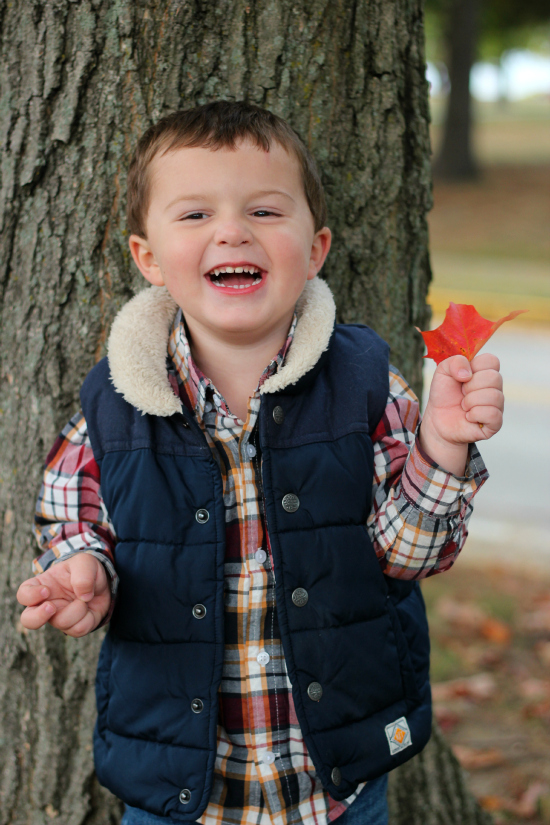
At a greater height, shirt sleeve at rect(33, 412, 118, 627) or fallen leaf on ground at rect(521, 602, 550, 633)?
shirt sleeve at rect(33, 412, 118, 627)

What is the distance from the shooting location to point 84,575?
4.86 feet

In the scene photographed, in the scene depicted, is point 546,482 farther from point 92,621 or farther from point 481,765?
point 92,621

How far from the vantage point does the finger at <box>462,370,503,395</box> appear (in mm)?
1421

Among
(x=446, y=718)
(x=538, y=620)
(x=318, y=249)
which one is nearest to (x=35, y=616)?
(x=318, y=249)

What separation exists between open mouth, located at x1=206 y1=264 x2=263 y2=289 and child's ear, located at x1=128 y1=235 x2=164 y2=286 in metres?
0.20

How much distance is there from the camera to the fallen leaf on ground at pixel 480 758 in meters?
2.80

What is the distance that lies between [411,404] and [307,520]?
354mm

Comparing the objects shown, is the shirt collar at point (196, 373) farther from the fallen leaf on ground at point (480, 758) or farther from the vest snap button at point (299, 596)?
the fallen leaf on ground at point (480, 758)

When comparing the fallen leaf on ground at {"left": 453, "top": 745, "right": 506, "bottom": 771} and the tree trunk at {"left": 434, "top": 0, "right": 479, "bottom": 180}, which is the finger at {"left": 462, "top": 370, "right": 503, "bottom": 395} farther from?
the tree trunk at {"left": 434, "top": 0, "right": 479, "bottom": 180}

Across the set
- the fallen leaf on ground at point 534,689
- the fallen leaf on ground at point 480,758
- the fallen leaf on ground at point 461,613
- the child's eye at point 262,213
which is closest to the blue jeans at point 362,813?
the fallen leaf on ground at point 480,758

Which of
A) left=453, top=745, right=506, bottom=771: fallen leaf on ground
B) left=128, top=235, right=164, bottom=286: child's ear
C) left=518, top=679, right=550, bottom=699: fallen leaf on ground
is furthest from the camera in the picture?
left=518, top=679, right=550, bottom=699: fallen leaf on ground

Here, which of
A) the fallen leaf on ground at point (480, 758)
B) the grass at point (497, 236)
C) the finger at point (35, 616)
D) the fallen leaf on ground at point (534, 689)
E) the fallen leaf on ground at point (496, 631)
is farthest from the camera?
the grass at point (497, 236)

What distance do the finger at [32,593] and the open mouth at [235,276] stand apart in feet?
2.18

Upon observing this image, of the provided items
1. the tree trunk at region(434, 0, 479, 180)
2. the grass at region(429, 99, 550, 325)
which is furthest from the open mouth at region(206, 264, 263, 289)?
the tree trunk at region(434, 0, 479, 180)
